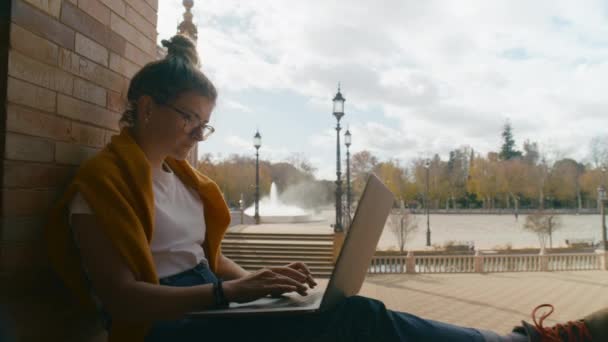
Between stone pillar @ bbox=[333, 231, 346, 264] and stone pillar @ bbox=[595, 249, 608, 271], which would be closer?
stone pillar @ bbox=[333, 231, 346, 264]

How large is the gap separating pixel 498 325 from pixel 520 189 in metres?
41.9

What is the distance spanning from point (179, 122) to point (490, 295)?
12786mm

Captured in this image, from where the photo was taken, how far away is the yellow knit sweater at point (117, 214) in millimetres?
1138

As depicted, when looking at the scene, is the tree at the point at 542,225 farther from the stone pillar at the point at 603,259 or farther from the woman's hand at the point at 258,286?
the woman's hand at the point at 258,286

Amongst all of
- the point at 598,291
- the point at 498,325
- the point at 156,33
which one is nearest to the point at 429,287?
the point at 498,325

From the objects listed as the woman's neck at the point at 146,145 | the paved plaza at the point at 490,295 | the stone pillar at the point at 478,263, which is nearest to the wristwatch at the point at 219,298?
the woman's neck at the point at 146,145

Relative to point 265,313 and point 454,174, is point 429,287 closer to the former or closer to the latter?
point 265,313

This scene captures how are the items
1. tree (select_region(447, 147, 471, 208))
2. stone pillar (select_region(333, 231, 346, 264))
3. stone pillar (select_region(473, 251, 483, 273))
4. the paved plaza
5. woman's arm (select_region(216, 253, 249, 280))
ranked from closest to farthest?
woman's arm (select_region(216, 253, 249, 280)), the paved plaza, stone pillar (select_region(333, 231, 346, 264)), stone pillar (select_region(473, 251, 483, 273)), tree (select_region(447, 147, 471, 208))

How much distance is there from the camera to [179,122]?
1.44 m

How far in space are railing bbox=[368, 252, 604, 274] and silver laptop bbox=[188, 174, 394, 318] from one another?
1486cm

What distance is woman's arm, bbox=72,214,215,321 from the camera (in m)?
1.11

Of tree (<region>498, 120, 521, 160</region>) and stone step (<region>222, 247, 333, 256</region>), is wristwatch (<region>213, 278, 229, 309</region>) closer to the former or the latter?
stone step (<region>222, 247, 333, 256</region>)

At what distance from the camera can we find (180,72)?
55.4 inches

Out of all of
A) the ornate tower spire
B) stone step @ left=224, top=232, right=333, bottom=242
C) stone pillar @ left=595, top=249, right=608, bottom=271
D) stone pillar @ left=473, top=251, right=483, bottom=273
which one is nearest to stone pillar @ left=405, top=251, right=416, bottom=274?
stone pillar @ left=473, top=251, right=483, bottom=273
